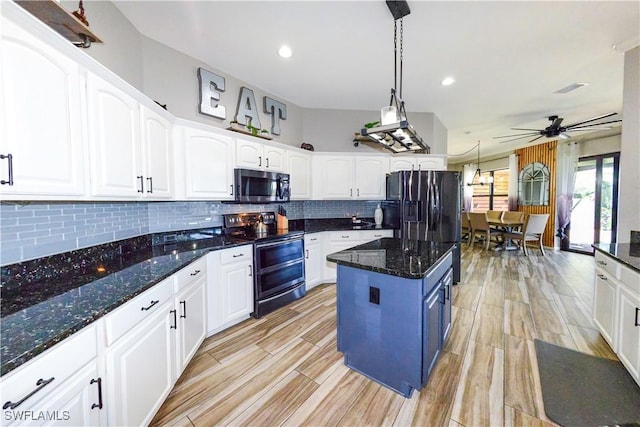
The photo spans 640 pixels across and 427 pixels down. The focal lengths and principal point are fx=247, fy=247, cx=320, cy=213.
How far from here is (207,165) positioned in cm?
258

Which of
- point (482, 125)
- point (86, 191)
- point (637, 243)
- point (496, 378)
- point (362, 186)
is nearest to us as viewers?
point (86, 191)

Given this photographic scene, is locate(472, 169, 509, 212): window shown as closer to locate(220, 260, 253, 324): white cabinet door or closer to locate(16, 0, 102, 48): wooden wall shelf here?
locate(220, 260, 253, 324): white cabinet door

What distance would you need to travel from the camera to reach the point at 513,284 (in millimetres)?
3789

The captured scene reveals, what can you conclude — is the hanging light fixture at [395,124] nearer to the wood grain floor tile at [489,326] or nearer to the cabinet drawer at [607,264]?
the cabinet drawer at [607,264]

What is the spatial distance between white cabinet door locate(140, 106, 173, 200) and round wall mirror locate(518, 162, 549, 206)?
834 centimetres

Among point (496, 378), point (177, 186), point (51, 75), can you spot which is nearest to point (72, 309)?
point (51, 75)

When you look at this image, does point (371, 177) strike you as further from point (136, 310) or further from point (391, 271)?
point (136, 310)

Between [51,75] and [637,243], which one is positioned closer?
[51,75]

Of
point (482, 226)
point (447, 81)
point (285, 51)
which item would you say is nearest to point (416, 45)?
point (447, 81)

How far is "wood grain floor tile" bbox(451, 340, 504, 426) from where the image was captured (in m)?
1.50

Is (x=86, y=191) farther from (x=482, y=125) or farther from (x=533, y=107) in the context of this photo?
(x=482, y=125)

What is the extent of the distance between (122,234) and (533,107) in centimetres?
599

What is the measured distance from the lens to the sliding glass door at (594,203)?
17.1 feet

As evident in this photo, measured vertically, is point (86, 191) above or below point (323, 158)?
below
